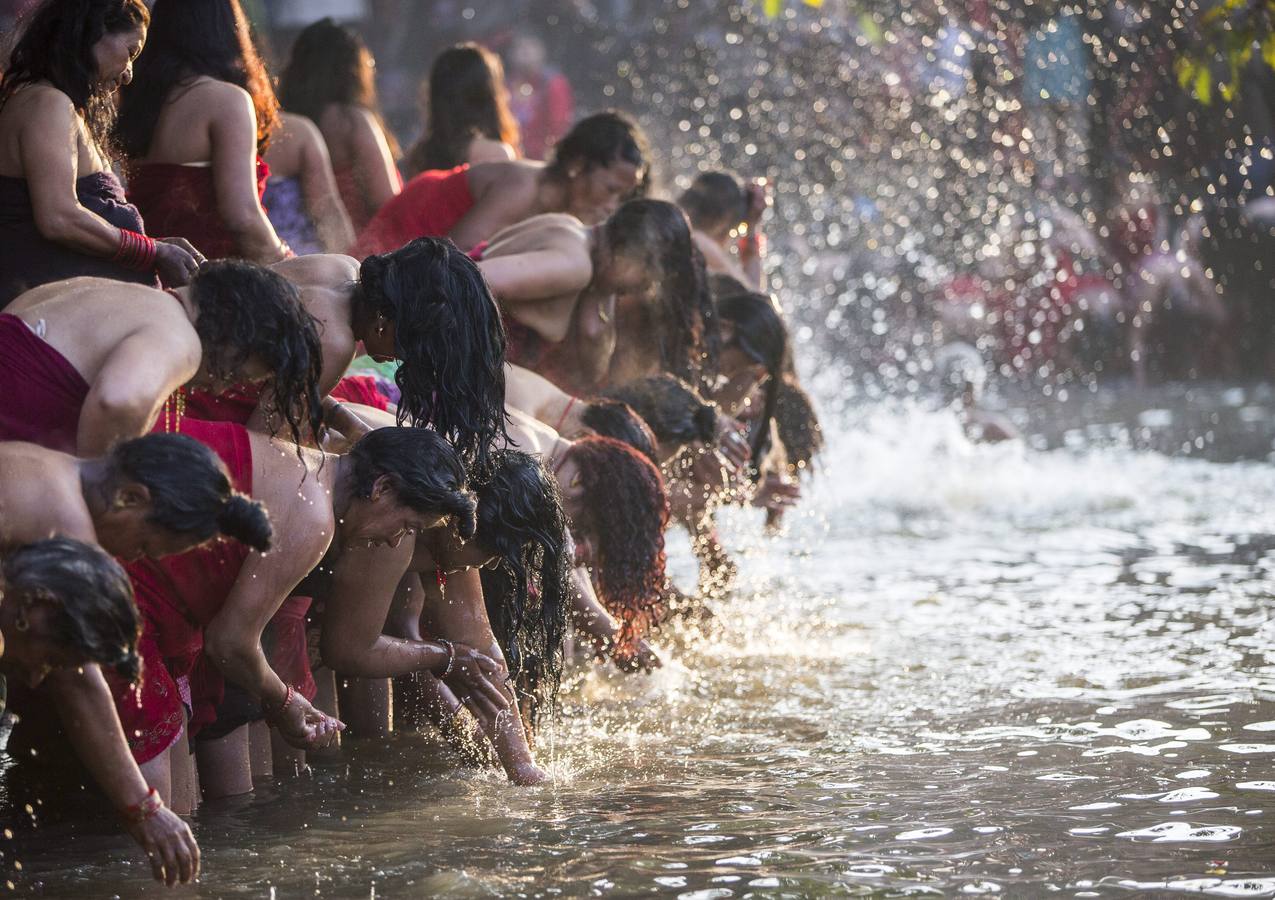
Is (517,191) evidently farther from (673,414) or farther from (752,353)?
(673,414)

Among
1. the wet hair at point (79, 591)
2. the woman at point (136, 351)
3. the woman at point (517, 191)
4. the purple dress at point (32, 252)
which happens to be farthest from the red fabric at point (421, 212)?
the wet hair at point (79, 591)

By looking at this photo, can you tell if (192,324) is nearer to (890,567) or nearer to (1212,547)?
(890,567)

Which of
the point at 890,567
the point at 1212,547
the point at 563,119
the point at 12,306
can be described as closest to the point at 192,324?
the point at 12,306

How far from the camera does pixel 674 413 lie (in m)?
5.26

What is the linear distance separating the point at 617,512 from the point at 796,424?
257cm

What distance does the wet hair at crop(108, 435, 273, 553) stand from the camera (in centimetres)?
288

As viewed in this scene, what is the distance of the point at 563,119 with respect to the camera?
15.5 metres

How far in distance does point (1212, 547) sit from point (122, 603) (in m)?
5.64

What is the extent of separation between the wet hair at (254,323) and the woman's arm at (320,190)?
2.40m

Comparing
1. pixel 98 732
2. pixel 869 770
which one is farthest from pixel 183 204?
pixel 869 770

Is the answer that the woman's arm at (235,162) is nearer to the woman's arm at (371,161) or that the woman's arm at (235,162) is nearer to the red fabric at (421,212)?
the red fabric at (421,212)

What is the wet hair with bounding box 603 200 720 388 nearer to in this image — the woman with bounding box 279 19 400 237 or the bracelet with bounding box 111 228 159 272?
the woman with bounding box 279 19 400 237

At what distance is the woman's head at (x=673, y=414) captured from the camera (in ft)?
17.2

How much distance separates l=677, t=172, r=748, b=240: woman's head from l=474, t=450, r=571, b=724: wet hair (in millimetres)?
3212
